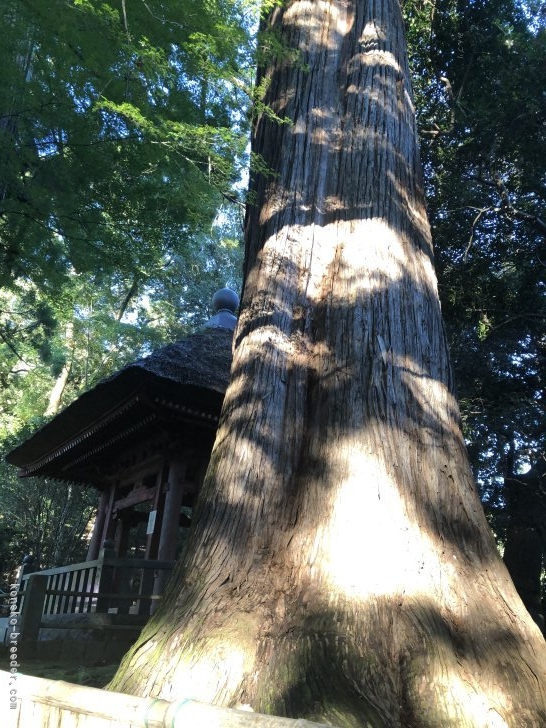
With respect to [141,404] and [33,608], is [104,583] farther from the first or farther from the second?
[141,404]

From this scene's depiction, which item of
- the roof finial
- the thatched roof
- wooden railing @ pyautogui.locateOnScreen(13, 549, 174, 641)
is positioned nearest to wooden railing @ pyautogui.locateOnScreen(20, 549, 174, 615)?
wooden railing @ pyautogui.locateOnScreen(13, 549, 174, 641)

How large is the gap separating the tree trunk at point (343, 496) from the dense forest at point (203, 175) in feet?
2.74

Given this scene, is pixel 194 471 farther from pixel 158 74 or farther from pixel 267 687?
pixel 267 687

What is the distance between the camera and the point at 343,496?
2.27 meters

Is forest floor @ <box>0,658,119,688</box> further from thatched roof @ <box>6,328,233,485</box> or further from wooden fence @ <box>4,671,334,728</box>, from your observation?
thatched roof @ <box>6,328,233,485</box>

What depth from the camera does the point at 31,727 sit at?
1.84 m

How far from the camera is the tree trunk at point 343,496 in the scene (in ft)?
6.06

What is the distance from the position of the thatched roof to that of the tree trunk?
3.06m

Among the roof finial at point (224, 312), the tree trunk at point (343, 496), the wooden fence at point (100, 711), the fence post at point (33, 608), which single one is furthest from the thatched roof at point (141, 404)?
the wooden fence at point (100, 711)

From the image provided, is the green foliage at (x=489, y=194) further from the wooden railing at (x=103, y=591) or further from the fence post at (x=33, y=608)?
the fence post at (x=33, y=608)

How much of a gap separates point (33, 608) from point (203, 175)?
4.48 m

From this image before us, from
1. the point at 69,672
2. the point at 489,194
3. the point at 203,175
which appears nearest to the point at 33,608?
the point at 69,672

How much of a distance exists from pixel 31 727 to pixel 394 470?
1.47 m

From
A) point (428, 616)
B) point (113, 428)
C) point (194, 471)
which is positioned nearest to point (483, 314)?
point (194, 471)
